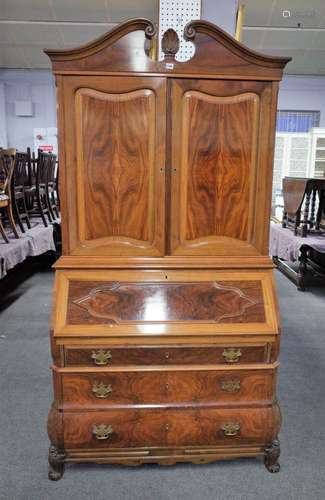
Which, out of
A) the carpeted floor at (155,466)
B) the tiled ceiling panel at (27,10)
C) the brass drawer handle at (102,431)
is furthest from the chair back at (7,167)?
the brass drawer handle at (102,431)

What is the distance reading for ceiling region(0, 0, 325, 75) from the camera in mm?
5656

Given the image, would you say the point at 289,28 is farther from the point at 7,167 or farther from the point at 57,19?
the point at 7,167

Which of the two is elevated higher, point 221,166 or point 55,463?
point 221,166

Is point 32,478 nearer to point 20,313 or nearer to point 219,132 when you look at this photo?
point 219,132

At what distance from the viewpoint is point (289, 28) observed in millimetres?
6301

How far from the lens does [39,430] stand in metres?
2.03

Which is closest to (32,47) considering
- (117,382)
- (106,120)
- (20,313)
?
(20,313)

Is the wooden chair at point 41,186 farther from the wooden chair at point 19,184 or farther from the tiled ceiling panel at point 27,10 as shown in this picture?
the tiled ceiling panel at point 27,10

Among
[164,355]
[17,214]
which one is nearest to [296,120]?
[17,214]

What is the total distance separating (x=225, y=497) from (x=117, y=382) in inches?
24.3

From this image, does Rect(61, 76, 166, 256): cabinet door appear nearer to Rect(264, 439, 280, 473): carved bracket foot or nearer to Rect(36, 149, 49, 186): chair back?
Rect(264, 439, 280, 473): carved bracket foot

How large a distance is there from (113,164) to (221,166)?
17.3 inches

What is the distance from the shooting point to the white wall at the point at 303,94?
8.20 metres

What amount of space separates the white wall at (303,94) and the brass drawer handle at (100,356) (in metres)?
7.80
